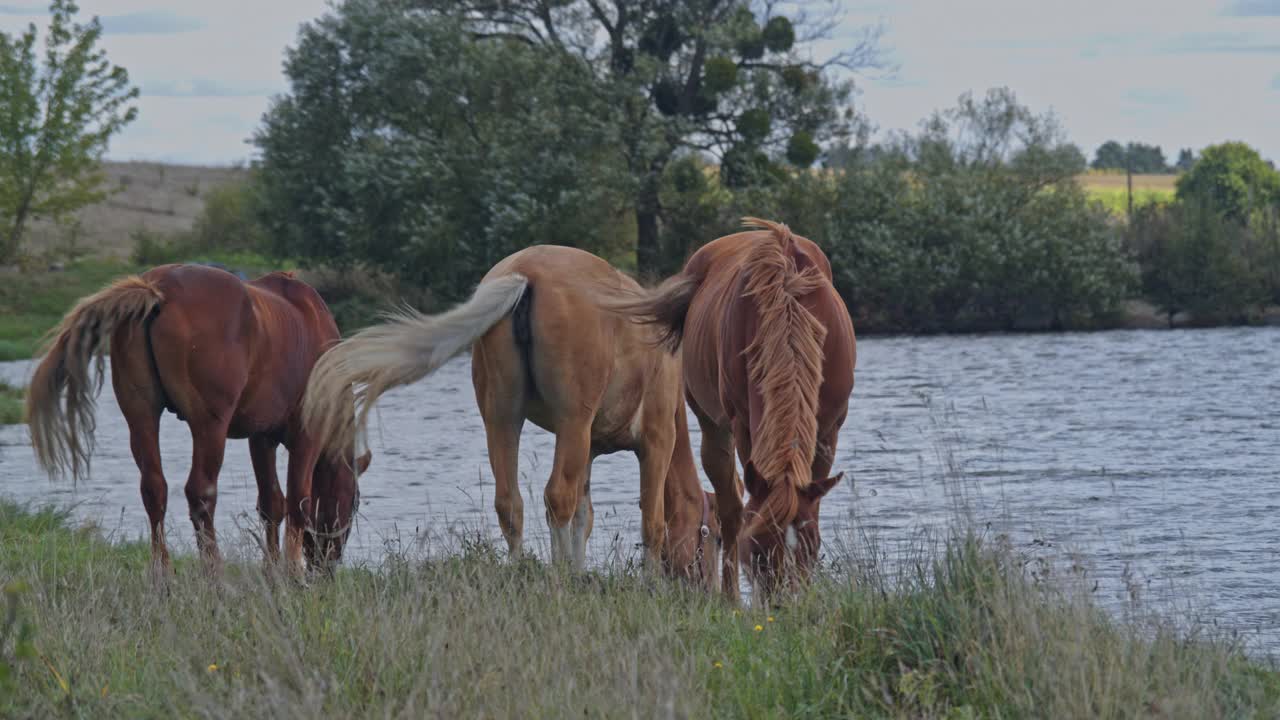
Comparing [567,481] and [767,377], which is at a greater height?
[767,377]

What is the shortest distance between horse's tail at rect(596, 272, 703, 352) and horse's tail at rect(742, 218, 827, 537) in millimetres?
865

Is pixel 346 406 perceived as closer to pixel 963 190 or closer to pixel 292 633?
pixel 292 633

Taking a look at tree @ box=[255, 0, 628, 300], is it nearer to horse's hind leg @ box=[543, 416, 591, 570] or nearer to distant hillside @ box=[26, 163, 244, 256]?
distant hillside @ box=[26, 163, 244, 256]

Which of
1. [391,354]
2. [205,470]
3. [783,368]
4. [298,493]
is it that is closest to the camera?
[783,368]

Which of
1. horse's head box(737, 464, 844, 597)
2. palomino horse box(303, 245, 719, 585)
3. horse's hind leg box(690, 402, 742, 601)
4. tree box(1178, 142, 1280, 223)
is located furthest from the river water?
tree box(1178, 142, 1280, 223)

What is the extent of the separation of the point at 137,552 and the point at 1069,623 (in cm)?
590

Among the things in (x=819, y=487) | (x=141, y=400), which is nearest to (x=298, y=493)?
(x=141, y=400)

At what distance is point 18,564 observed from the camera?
739 cm

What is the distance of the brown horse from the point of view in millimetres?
6719

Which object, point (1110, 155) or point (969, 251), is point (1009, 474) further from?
point (1110, 155)

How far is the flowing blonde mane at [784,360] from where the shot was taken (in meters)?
5.14

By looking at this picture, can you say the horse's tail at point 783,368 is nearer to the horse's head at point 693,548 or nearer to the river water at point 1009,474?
the river water at point 1009,474

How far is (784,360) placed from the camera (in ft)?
17.8

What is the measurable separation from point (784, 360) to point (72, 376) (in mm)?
3570
